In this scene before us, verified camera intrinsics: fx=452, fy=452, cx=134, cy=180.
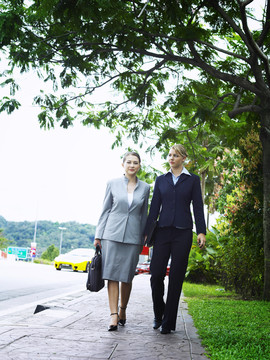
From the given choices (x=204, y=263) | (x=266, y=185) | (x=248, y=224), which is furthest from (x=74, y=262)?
(x=266, y=185)

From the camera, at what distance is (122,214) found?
16.7 ft

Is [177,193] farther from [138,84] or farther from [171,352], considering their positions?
[138,84]

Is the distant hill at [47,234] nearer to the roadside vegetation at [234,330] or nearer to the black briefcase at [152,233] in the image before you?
the roadside vegetation at [234,330]

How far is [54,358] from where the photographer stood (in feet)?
10.8

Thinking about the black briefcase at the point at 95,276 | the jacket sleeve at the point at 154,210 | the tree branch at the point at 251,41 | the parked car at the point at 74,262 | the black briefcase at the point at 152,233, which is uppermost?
the tree branch at the point at 251,41

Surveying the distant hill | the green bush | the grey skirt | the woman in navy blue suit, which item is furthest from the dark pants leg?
the distant hill

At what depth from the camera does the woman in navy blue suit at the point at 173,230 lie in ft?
15.9

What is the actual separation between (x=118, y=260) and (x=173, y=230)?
2.31 ft

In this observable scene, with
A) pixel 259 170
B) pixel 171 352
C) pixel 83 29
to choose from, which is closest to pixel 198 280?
pixel 259 170

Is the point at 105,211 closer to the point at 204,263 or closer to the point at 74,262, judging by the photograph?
the point at 204,263

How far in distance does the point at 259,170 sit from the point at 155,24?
12.0 ft

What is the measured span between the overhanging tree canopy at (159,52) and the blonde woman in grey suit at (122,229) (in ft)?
8.01

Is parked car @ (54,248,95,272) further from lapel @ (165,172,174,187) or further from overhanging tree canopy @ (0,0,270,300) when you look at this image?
lapel @ (165,172,174,187)

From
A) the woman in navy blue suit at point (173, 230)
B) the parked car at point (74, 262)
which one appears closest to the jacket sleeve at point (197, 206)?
the woman in navy blue suit at point (173, 230)
